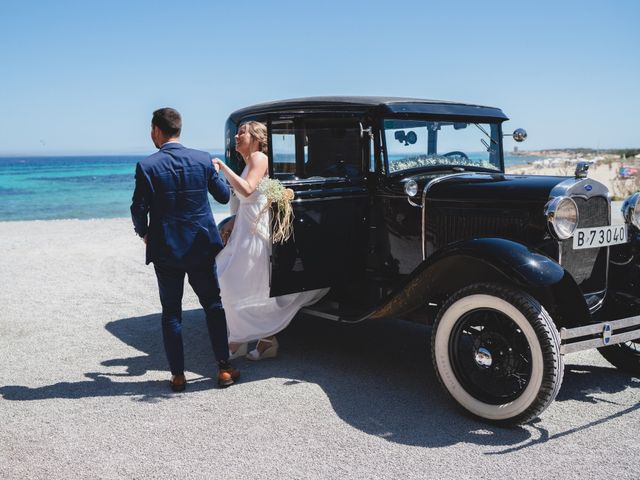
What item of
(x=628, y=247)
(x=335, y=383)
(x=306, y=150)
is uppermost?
(x=306, y=150)

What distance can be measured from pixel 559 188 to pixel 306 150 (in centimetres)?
204

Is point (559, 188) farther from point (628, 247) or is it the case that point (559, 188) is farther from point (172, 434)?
point (172, 434)

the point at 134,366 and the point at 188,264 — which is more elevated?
the point at 188,264

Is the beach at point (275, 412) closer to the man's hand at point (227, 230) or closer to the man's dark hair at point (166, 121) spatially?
the man's hand at point (227, 230)

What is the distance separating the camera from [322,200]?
4676 mm

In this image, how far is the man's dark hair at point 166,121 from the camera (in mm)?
4098

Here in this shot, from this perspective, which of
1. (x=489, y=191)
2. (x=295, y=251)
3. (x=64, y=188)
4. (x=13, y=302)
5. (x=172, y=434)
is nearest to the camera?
(x=172, y=434)

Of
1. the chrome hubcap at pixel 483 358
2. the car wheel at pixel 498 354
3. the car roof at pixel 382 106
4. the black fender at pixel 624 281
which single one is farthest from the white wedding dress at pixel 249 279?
the black fender at pixel 624 281

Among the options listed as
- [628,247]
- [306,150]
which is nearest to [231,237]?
[306,150]

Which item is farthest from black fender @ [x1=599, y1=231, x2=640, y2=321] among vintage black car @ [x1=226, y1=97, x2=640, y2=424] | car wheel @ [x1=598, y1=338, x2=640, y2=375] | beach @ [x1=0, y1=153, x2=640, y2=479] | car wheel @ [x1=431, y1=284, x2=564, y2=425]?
car wheel @ [x1=431, y1=284, x2=564, y2=425]

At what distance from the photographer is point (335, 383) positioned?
4.40 meters

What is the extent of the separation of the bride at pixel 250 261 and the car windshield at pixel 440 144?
3.41 feet

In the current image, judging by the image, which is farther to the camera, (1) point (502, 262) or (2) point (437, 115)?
(2) point (437, 115)

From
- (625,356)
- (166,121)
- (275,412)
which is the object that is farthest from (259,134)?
(625,356)
